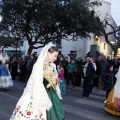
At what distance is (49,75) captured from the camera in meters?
4.26

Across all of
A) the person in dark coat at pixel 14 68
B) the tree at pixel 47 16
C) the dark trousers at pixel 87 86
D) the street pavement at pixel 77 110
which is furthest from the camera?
the tree at pixel 47 16

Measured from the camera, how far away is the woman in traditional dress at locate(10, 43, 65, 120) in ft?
12.6

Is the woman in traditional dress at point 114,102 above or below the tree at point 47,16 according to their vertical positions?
below

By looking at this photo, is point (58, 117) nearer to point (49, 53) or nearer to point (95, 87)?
point (49, 53)

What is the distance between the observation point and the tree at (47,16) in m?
19.3

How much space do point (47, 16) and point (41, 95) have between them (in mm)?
15639

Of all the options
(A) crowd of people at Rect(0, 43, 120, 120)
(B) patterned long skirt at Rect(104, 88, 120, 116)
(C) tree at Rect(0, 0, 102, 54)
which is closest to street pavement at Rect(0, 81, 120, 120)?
(B) patterned long skirt at Rect(104, 88, 120, 116)

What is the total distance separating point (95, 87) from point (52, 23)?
782cm

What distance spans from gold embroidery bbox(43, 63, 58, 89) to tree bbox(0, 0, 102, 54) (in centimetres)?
1502

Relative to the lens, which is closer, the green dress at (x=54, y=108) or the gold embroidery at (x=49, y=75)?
the green dress at (x=54, y=108)

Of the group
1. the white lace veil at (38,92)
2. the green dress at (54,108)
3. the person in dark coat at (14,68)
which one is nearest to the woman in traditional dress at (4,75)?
the person in dark coat at (14,68)

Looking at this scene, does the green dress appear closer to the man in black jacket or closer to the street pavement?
the street pavement

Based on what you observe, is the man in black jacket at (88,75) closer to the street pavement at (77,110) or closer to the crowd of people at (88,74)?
the crowd of people at (88,74)

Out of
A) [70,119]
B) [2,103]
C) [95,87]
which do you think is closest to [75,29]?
[95,87]
